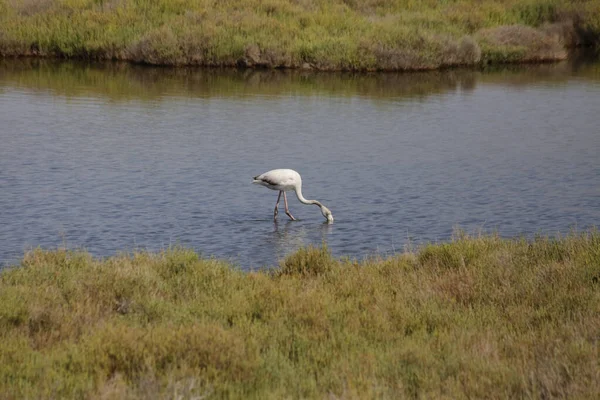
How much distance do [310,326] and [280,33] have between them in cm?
2900

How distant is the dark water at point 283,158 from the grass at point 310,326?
313cm

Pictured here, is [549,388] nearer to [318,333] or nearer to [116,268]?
[318,333]

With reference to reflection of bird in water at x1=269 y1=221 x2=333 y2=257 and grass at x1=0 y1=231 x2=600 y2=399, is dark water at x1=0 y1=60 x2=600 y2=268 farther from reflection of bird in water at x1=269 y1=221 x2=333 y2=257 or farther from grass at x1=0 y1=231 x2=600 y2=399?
grass at x1=0 y1=231 x2=600 y2=399

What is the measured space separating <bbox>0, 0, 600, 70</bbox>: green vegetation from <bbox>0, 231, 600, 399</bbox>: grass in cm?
2518

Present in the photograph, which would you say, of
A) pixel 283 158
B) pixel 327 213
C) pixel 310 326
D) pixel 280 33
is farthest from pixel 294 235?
pixel 280 33

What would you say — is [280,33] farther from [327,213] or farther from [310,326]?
[310,326]

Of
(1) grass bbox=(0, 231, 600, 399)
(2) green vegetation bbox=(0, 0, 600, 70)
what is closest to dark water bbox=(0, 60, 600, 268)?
(2) green vegetation bbox=(0, 0, 600, 70)

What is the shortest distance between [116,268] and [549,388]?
5.21m

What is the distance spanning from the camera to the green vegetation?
3603cm

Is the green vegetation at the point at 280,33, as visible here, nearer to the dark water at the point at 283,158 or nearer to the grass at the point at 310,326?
the dark water at the point at 283,158

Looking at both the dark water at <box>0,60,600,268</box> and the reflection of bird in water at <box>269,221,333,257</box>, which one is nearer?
the reflection of bird in water at <box>269,221,333,257</box>

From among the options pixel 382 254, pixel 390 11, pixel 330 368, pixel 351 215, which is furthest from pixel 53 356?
pixel 390 11

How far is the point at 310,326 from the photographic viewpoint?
859 cm

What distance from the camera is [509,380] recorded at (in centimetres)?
703
